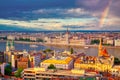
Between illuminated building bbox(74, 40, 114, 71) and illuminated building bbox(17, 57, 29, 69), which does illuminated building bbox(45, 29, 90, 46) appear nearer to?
illuminated building bbox(74, 40, 114, 71)

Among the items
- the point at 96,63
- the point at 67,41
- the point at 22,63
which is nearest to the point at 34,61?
the point at 22,63

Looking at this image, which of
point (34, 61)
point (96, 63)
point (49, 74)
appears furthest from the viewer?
point (34, 61)

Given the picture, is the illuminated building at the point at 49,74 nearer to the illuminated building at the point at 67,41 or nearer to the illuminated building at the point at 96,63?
the illuminated building at the point at 96,63

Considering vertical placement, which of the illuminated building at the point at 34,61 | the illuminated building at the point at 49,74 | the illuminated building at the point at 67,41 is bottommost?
the illuminated building at the point at 49,74

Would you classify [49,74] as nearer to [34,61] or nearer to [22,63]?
[22,63]

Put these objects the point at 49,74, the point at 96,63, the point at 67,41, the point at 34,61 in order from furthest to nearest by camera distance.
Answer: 1. the point at 67,41
2. the point at 34,61
3. the point at 96,63
4. the point at 49,74

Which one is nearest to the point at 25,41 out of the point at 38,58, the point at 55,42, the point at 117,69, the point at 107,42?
the point at 55,42

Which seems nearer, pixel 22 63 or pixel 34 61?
pixel 22 63

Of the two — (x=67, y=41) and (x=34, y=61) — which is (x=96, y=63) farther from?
(x=67, y=41)

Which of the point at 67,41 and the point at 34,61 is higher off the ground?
the point at 67,41

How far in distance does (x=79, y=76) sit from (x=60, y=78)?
36 centimetres

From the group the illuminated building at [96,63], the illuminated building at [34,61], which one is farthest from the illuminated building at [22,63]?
the illuminated building at [96,63]

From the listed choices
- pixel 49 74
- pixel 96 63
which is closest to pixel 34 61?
pixel 96 63

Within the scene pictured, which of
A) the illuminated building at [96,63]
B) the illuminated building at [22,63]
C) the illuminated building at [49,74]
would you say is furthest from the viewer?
the illuminated building at [22,63]
